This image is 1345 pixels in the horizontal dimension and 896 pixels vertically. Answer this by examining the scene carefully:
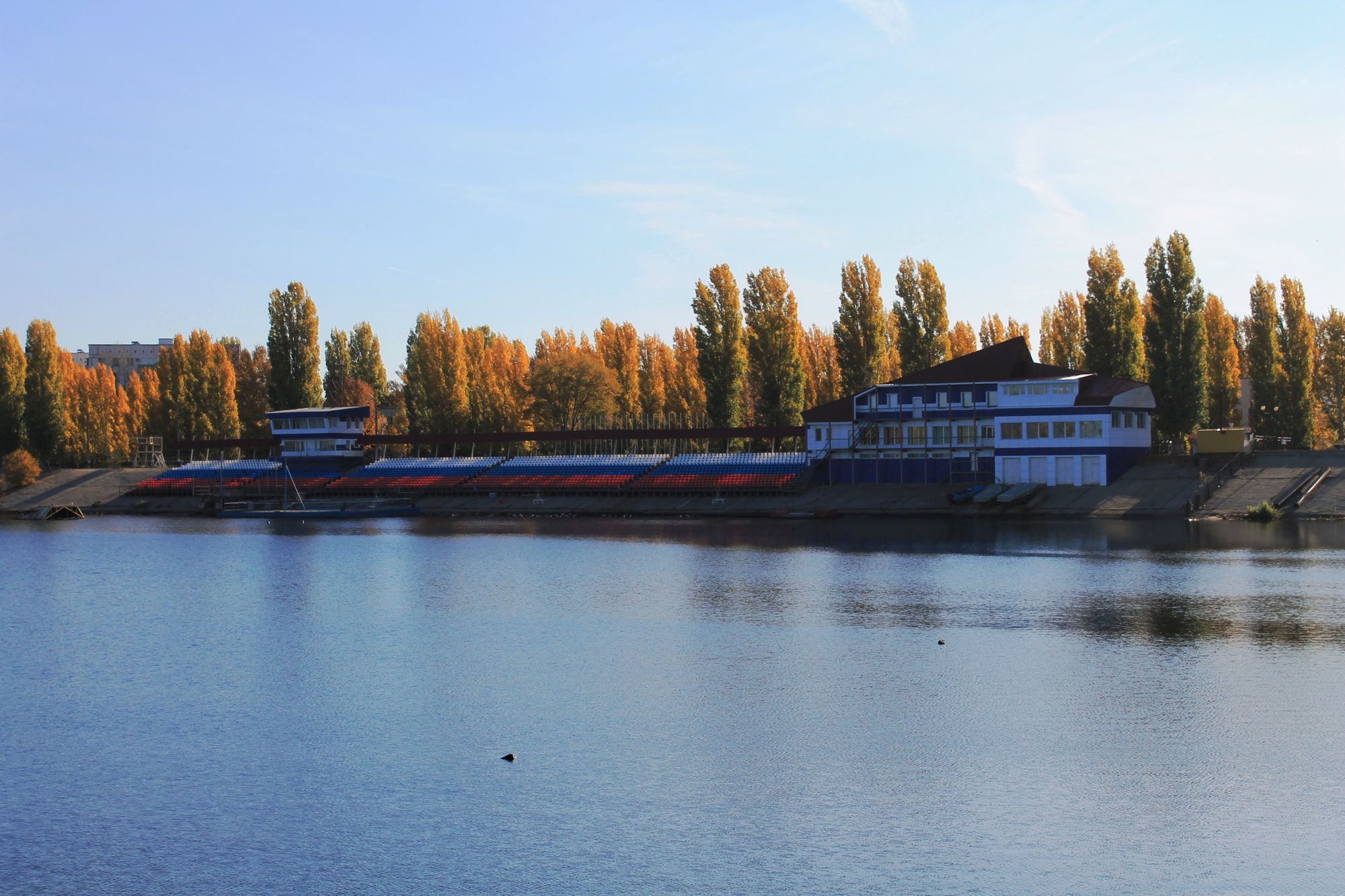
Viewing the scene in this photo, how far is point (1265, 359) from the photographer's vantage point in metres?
95.2

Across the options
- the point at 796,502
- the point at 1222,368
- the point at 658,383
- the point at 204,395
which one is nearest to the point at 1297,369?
the point at 1222,368

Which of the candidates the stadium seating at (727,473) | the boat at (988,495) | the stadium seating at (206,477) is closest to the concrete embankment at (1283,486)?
the boat at (988,495)

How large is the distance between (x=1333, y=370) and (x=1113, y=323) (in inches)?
1009

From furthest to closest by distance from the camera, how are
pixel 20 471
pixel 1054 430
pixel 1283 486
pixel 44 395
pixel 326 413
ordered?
pixel 44 395 < pixel 20 471 < pixel 326 413 < pixel 1054 430 < pixel 1283 486

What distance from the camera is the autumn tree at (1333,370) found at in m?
102

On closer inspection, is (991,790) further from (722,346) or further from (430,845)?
(722,346)

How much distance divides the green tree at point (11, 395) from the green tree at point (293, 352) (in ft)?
83.8

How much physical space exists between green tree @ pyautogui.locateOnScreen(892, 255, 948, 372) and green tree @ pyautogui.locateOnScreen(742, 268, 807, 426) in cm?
938

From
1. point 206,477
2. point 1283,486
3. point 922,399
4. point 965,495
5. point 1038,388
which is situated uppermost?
point 1038,388

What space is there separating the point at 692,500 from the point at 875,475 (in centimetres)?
1511

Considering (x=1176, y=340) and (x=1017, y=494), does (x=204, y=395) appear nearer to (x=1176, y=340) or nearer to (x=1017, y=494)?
(x=1017, y=494)

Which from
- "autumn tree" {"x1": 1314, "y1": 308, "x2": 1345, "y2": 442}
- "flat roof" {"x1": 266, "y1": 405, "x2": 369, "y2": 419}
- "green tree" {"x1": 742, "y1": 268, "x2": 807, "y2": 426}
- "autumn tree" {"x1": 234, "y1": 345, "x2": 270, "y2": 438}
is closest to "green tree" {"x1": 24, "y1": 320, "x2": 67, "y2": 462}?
"autumn tree" {"x1": 234, "y1": 345, "x2": 270, "y2": 438}

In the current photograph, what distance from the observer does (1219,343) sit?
102 m

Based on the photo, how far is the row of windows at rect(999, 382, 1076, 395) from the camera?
286ft
